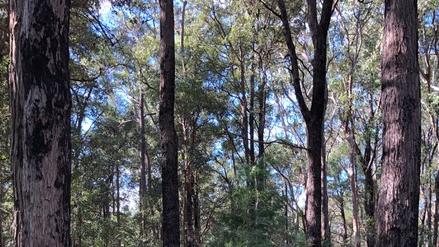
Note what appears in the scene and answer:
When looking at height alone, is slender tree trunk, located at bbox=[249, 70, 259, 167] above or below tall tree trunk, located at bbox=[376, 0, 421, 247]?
above

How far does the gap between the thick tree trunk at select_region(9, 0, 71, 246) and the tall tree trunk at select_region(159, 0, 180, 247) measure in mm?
4482

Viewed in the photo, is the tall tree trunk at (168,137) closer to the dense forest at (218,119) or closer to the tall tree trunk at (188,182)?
the dense forest at (218,119)

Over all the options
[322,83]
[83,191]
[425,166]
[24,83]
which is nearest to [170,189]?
[322,83]

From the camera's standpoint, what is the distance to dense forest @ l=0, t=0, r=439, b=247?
3.48m

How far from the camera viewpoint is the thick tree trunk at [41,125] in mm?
3273

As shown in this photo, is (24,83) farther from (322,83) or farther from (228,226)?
(228,226)

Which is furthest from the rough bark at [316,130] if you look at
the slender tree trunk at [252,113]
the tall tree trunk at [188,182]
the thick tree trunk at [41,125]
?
the tall tree trunk at [188,182]

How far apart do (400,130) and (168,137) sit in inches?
153

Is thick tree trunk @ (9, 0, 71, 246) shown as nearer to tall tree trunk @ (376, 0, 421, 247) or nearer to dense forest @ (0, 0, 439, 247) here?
dense forest @ (0, 0, 439, 247)

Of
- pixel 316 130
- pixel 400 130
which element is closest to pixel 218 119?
pixel 316 130

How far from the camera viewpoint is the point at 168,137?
827 centimetres

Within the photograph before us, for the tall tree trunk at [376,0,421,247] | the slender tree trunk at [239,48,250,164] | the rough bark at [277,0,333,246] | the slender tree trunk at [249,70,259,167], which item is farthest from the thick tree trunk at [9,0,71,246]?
the slender tree trunk at [249,70,259,167]

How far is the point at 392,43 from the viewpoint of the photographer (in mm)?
5820

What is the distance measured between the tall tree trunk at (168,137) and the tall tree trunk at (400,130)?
3.37 m
